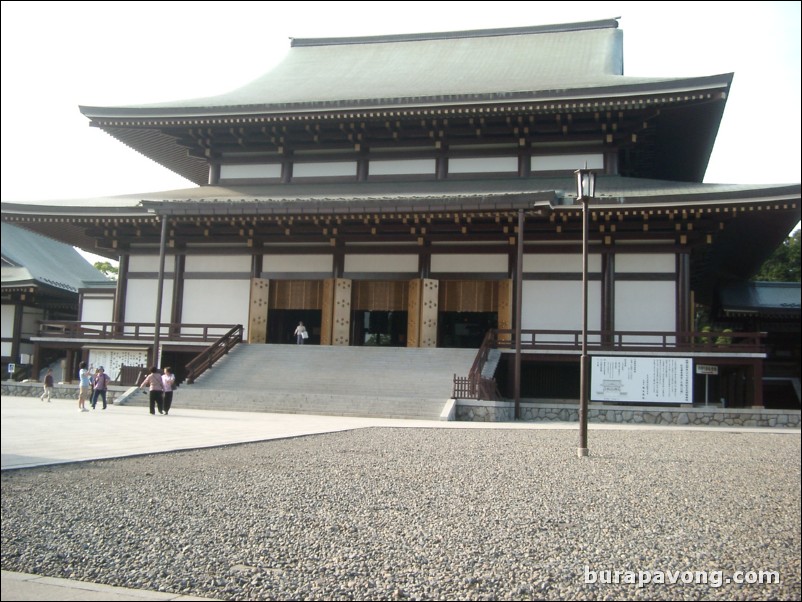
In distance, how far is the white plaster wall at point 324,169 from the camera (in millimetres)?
24266

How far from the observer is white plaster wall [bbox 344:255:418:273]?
22.5m

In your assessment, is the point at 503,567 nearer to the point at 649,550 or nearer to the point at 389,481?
the point at 649,550

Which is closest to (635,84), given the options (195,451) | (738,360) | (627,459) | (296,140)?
(738,360)

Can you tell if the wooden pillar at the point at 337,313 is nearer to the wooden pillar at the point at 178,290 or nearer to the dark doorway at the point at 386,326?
the dark doorway at the point at 386,326

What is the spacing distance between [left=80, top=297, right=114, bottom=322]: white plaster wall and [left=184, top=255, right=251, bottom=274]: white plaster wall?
12.1 ft

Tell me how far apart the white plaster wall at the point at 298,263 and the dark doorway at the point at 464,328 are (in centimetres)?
508

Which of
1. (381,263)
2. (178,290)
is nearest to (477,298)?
(381,263)

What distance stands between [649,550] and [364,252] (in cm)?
1847

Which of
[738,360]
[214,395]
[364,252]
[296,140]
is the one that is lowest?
[214,395]

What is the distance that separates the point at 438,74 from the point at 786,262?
17.5 m

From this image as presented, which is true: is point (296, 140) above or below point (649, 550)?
above

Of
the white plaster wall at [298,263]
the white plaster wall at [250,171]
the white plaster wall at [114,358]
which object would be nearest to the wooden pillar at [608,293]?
the white plaster wall at [298,263]

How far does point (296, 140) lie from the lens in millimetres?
24359

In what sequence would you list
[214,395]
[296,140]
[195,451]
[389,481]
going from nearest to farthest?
[389,481]
[195,451]
[214,395]
[296,140]
